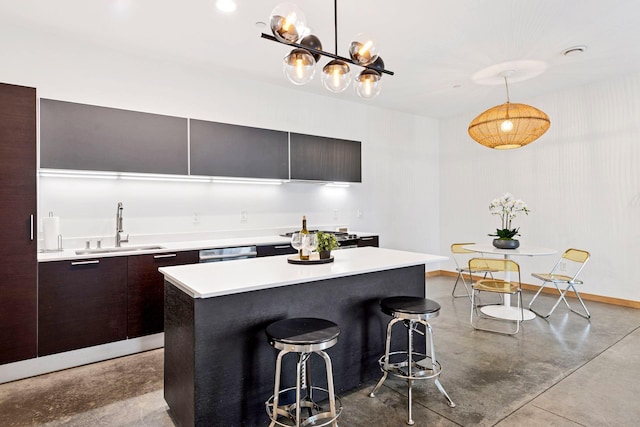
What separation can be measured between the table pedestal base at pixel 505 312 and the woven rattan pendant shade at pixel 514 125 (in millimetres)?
1939

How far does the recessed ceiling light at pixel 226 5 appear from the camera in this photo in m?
2.84

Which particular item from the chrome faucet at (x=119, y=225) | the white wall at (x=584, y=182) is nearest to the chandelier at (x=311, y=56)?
the chrome faucet at (x=119, y=225)

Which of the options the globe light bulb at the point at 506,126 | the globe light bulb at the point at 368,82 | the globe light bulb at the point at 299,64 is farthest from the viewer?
the globe light bulb at the point at 506,126

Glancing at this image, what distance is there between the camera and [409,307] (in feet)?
7.42

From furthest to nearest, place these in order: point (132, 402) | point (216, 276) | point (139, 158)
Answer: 1. point (139, 158)
2. point (132, 402)
3. point (216, 276)

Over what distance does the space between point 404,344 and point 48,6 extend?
391cm

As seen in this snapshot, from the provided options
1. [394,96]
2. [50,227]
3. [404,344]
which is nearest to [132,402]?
[50,227]

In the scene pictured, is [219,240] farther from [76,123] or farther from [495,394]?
[495,394]

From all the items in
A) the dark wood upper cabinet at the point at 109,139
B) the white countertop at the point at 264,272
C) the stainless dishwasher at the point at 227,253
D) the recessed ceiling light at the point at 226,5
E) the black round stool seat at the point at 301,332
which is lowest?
the black round stool seat at the point at 301,332

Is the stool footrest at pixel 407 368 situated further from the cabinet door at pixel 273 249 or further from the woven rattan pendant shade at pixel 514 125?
the woven rattan pendant shade at pixel 514 125

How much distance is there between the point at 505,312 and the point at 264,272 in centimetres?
335

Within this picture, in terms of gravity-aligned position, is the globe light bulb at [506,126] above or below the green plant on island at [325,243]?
above

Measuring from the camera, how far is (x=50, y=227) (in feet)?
10.3

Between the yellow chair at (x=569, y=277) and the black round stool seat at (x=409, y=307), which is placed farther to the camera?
the yellow chair at (x=569, y=277)
